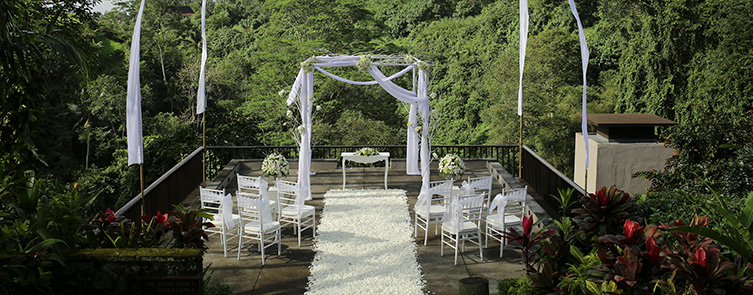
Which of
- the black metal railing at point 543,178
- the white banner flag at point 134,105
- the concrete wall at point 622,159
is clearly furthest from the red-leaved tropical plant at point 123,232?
the concrete wall at point 622,159

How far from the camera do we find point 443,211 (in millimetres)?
8133

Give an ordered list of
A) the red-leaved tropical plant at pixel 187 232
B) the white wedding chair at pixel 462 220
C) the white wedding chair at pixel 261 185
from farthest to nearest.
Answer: the white wedding chair at pixel 261 185, the white wedding chair at pixel 462 220, the red-leaved tropical plant at pixel 187 232

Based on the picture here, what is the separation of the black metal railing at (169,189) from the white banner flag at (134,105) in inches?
28.8

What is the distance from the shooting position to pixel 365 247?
25.4ft

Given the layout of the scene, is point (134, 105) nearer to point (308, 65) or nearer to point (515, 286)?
point (308, 65)

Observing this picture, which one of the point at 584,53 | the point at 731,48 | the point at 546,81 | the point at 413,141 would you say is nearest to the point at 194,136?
the point at 413,141

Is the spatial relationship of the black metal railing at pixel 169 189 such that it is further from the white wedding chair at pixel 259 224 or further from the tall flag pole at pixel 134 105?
the white wedding chair at pixel 259 224

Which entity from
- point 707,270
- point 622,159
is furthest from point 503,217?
point 622,159

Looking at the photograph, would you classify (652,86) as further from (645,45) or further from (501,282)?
(501,282)

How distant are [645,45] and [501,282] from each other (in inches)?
492

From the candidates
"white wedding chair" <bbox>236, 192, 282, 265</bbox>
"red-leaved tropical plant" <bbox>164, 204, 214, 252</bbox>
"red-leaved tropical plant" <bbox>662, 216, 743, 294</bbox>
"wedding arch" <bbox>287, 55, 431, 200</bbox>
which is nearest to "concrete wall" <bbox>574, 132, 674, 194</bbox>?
"wedding arch" <bbox>287, 55, 431, 200</bbox>

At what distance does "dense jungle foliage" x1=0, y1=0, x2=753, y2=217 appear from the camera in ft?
49.1

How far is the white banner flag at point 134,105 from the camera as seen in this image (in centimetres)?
644

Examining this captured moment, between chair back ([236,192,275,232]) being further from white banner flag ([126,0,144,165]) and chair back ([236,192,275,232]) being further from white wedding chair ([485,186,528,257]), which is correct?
white wedding chair ([485,186,528,257])
